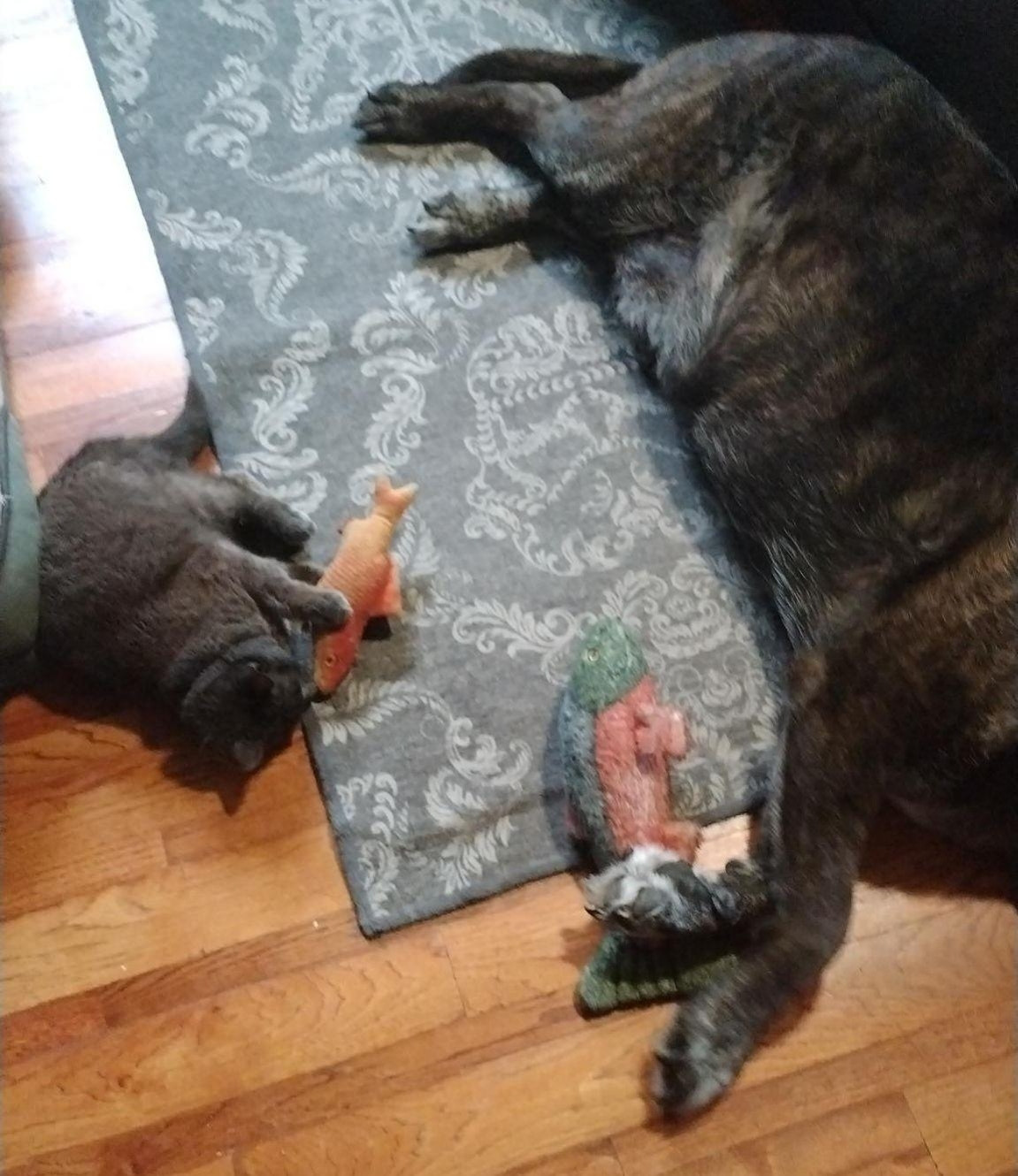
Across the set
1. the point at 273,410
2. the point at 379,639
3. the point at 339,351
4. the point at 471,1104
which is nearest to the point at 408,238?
the point at 339,351

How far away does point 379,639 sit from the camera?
173 centimetres

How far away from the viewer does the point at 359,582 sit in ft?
5.41

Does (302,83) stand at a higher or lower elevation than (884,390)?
lower

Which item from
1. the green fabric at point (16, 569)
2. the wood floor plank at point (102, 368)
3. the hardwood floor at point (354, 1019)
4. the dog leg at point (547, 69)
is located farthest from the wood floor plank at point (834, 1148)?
the dog leg at point (547, 69)

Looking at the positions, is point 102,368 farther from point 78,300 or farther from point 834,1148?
point 834,1148

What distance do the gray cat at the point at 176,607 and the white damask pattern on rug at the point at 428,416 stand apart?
0.14 metres

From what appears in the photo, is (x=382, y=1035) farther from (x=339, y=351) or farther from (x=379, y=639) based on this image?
(x=339, y=351)

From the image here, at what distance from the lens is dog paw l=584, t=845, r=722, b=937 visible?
1425 mm

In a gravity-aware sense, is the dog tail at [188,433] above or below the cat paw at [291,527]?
below

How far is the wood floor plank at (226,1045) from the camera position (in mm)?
1430

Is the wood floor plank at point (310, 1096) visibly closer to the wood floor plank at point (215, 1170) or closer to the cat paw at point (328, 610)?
the wood floor plank at point (215, 1170)

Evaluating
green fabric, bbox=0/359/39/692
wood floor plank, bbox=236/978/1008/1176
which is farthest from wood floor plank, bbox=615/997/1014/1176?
green fabric, bbox=0/359/39/692

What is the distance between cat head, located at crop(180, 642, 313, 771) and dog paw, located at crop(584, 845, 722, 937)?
46 cm

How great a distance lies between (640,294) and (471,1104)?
128 centimetres
